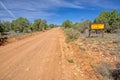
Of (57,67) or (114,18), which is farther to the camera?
(114,18)

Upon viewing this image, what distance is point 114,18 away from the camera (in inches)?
1875

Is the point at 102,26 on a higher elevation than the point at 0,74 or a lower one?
higher

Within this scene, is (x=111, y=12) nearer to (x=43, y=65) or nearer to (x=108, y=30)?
(x=108, y=30)

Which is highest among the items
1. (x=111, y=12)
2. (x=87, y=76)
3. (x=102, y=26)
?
(x=111, y=12)

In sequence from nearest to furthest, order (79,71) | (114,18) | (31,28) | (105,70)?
1. (105,70)
2. (79,71)
3. (114,18)
4. (31,28)

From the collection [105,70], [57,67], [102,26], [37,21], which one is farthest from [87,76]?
[37,21]

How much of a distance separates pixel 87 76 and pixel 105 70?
813 millimetres

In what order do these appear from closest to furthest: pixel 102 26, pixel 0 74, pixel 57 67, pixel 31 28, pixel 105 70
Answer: pixel 105 70, pixel 0 74, pixel 57 67, pixel 102 26, pixel 31 28

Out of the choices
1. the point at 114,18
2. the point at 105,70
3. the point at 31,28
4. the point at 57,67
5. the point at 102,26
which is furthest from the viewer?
the point at 31,28

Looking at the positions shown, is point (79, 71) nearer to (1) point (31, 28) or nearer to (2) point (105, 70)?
(2) point (105, 70)

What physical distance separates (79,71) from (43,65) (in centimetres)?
207

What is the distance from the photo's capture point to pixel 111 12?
162 feet

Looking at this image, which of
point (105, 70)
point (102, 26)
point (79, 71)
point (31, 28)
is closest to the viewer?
point (105, 70)

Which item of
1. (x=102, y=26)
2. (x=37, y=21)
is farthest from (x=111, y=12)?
(x=37, y=21)
